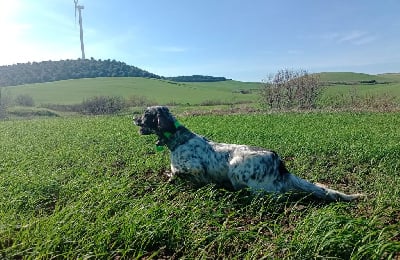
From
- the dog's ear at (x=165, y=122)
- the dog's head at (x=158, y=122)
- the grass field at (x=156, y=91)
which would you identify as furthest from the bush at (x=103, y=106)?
the dog's ear at (x=165, y=122)

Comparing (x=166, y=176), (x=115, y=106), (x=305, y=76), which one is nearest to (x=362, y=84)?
(x=305, y=76)

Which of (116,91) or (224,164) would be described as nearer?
(224,164)

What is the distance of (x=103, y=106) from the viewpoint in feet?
155

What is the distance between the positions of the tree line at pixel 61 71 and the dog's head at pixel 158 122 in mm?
87109

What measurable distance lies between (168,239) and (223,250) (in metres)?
0.72

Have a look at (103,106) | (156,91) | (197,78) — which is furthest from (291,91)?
(197,78)

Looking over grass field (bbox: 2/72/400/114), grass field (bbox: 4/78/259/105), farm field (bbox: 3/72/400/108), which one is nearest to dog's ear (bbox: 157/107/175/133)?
grass field (bbox: 2/72/400/114)

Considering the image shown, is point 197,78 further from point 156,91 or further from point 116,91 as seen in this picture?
point 116,91

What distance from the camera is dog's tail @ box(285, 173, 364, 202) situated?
6012mm

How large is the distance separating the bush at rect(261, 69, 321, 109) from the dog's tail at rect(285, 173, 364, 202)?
94.0ft

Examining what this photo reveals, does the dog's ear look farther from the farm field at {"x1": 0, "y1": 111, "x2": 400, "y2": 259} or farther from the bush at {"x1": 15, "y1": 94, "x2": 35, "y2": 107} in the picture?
the bush at {"x1": 15, "y1": 94, "x2": 35, "y2": 107}

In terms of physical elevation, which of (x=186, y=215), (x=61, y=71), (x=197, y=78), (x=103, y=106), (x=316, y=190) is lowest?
(x=186, y=215)

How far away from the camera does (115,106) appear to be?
47.4m

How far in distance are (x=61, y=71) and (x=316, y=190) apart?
9745cm
